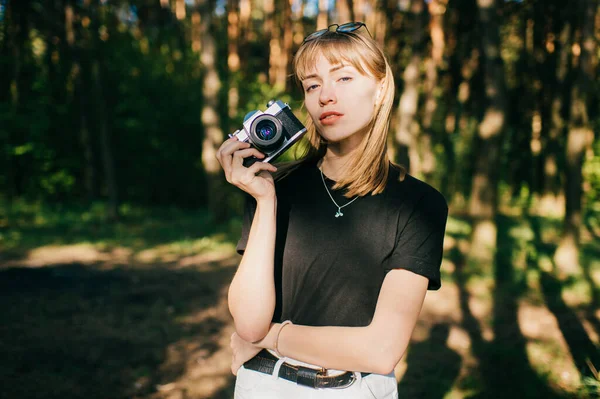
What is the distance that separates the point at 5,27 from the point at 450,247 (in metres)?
8.71

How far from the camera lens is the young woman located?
1.59 metres

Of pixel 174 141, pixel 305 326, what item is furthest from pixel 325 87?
pixel 174 141

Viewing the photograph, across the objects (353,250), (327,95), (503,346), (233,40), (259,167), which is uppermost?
(233,40)

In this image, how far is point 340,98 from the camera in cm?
167

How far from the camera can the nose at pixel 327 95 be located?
1.66 meters

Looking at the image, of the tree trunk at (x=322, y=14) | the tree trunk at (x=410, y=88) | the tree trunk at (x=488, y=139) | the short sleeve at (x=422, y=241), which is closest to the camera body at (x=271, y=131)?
the short sleeve at (x=422, y=241)

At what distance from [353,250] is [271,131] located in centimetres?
45

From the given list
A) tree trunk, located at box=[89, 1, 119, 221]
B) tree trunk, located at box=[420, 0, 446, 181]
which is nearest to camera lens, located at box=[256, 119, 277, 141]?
tree trunk, located at box=[89, 1, 119, 221]

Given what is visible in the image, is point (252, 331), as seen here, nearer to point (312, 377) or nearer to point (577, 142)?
point (312, 377)

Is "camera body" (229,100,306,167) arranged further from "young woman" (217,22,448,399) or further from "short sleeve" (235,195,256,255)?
"short sleeve" (235,195,256,255)

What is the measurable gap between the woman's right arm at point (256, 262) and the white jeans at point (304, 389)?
0.52 feet

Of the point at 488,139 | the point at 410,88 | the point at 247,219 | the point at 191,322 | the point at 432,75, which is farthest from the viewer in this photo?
the point at 432,75

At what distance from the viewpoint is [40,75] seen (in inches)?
517

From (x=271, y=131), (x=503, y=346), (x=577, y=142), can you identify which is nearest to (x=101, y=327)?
(x=503, y=346)
